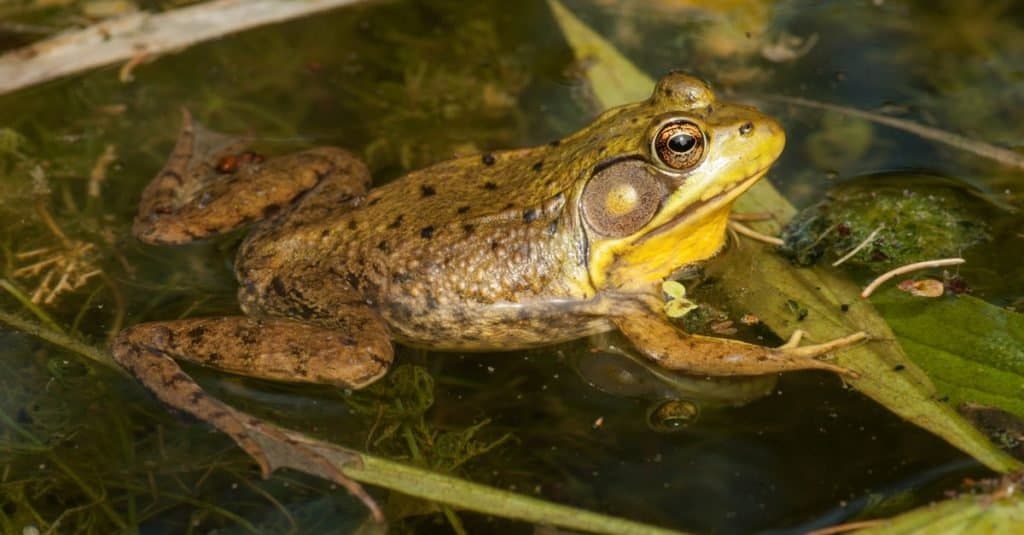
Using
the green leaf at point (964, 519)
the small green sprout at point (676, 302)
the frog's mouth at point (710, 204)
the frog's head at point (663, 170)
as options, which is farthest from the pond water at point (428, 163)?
the frog's mouth at point (710, 204)

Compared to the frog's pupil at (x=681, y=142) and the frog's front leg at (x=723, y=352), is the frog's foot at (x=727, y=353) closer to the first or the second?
the frog's front leg at (x=723, y=352)

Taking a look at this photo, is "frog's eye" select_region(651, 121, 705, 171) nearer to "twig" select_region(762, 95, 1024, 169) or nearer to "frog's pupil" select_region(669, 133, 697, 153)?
"frog's pupil" select_region(669, 133, 697, 153)

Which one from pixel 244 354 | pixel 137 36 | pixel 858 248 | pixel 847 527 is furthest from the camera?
pixel 137 36

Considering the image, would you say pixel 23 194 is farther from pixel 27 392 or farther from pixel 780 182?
pixel 780 182

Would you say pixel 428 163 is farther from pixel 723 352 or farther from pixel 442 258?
pixel 723 352

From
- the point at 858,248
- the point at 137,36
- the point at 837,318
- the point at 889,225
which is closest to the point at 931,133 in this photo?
the point at 889,225

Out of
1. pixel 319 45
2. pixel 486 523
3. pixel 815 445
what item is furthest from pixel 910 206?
pixel 319 45
